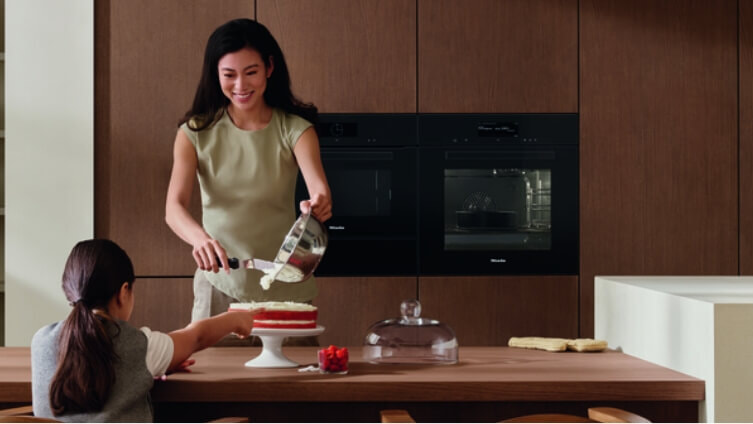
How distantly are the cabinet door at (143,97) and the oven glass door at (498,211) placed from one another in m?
0.90

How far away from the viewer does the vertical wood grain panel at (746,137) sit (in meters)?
3.45

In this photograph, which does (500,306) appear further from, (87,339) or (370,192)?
(87,339)

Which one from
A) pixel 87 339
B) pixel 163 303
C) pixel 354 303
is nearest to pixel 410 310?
pixel 87 339

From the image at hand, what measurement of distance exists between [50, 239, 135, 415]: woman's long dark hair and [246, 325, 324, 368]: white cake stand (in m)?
0.35

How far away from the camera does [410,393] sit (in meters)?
1.66

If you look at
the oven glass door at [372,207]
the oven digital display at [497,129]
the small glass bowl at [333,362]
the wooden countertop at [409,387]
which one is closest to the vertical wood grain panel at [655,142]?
the oven digital display at [497,129]

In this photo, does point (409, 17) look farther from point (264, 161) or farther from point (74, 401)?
point (74, 401)

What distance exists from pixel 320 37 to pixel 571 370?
192 cm

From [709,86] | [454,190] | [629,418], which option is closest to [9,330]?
[454,190]

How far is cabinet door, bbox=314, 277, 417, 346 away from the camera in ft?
11.0

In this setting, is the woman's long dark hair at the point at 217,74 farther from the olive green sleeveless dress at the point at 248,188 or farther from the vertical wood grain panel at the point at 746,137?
the vertical wood grain panel at the point at 746,137

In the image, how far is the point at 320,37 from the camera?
3.38m

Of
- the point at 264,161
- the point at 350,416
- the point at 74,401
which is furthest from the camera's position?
the point at 264,161

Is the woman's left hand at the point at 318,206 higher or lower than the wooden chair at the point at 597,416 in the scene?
higher
